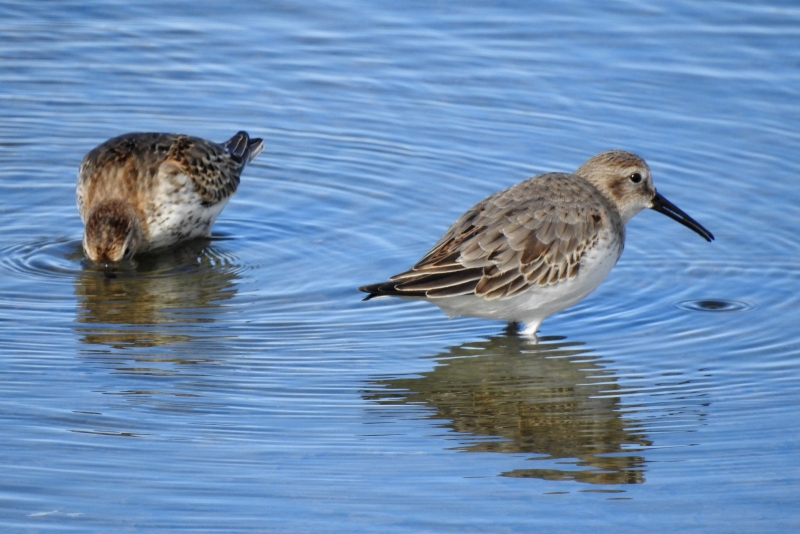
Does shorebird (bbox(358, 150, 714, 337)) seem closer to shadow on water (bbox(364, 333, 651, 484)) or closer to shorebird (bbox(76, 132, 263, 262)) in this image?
shadow on water (bbox(364, 333, 651, 484))

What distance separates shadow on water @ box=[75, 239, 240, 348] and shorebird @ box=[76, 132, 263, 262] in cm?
23

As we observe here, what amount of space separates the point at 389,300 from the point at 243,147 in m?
3.06

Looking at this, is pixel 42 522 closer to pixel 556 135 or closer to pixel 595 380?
pixel 595 380

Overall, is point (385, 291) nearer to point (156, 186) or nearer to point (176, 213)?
point (176, 213)

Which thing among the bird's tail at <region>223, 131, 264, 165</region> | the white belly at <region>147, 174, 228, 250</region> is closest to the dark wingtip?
the white belly at <region>147, 174, 228, 250</region>

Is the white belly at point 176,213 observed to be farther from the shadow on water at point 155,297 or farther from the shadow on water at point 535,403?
the shadow on water at point 535,403

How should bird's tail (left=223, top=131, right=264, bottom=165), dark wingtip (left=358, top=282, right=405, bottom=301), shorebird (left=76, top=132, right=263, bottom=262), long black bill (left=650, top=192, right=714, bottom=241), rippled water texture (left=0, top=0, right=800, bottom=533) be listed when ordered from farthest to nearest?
bird's tail (left=223, top=131, right=264, bottom=165) < shorebird (left=76, top=132, right=263, bottom=262) < long black bill (left=650, top=192, right=714, bottom=241) < dark wingtip (left=358, top=282, right=405, bottom=301) < rippled water texture (left=0, top=0, right=800, bottom=533)

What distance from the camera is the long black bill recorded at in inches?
380

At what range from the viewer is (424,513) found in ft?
19.6

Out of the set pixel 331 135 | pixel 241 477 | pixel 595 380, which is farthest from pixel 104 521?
pixel 331 135

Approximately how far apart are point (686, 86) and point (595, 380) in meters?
5.90

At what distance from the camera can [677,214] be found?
970 centimetres

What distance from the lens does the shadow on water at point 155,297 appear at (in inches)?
332

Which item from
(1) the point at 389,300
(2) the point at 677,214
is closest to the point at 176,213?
(1) the point at 389,300
